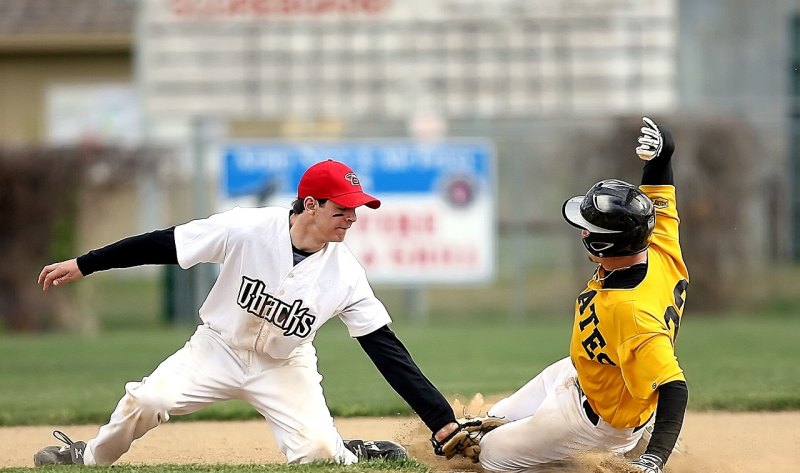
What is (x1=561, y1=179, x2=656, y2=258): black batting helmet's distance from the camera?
4.86 meters

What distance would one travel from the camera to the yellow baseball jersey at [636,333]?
4789mm

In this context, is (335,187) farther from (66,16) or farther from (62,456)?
(66,16)

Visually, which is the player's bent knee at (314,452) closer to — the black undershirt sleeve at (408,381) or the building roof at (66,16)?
the black undershirt sleeve at (408,381)

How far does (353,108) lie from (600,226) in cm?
1290

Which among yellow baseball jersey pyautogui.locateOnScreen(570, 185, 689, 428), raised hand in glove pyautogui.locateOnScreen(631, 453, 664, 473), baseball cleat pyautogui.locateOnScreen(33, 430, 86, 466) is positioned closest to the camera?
raised hand in glove pyautogui.locateOnScreen(631, 453, 664, 473)

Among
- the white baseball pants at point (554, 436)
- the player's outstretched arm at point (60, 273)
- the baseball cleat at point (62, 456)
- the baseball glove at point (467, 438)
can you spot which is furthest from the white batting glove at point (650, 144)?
the baseball cleat at point (62, 456)

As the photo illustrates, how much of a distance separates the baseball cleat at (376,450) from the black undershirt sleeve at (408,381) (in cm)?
46

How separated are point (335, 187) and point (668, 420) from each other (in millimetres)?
1668

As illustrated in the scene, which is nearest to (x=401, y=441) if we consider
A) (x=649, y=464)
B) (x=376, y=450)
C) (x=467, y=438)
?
(x=376, y=450)

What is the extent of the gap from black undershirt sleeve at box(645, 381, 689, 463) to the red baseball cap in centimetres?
142

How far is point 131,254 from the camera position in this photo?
5.19 m

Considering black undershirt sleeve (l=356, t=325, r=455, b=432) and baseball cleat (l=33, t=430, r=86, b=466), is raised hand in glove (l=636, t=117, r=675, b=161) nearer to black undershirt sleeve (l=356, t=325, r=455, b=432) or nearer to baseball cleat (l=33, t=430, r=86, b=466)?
black undershirt sleeve (l=356, t=325, r=455, b=432)

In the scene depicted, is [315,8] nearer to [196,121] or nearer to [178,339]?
[196,121]

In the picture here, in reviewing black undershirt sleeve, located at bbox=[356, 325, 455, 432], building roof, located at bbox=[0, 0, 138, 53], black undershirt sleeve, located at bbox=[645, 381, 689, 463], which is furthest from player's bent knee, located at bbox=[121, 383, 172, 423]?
building roof, located at bbox=[0, 0, 138, 53]
